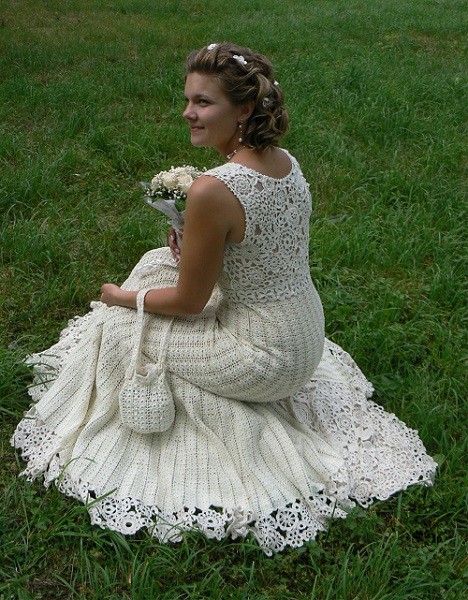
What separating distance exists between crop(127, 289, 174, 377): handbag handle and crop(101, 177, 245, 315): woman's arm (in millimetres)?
61

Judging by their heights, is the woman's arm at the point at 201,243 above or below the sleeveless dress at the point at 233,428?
above

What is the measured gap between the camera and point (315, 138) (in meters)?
5.64

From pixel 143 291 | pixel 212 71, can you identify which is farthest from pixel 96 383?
pixel 212 71

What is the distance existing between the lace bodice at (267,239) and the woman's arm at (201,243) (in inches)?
1.8

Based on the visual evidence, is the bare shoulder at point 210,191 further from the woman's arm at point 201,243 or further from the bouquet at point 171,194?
the bouquet at point 171,194

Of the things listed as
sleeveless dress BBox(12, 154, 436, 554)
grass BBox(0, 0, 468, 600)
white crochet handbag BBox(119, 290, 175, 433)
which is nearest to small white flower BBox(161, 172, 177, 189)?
sleeveless dress BBox(12, 154, 436, 554)

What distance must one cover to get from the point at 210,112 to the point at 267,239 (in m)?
0.51

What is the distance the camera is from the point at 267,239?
2.52 m

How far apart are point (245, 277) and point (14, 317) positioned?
1630 millimetres

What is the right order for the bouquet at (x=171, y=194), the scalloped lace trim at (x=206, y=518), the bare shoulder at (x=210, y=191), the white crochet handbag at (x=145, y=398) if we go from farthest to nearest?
the bouquet at (x=171, y=194), the white crochet handbag at (x=145, y=398), the scalloped lace trim at (x=206, y=518), the bare shoulder at (x=210, y=191)

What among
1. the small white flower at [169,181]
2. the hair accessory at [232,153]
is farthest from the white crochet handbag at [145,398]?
the hair accessory at [232,153]

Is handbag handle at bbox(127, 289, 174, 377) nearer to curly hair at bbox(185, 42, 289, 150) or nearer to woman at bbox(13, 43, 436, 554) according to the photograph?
woman at bbox(13, 43, 436, 554)

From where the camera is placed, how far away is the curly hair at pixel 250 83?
241 centimetres

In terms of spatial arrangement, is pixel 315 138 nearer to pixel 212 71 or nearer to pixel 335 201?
pixel 335 201
